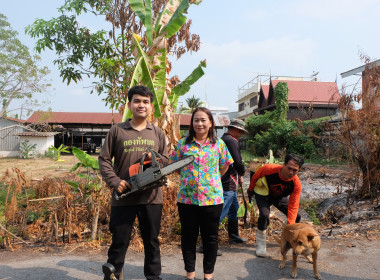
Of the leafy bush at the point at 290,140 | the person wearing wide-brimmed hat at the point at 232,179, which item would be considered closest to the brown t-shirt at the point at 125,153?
the person wearing wide-brimmed hat at the point at 232,179

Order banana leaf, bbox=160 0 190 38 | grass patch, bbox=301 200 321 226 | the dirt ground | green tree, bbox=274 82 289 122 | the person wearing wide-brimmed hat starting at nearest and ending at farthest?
the person wearing wide-brimmed hat → banana leaf, bbox=160 0 190 38 → grass patch, bbox=301 200 321 226 → the dirt ground → green tree, bbox=274 82 289 122

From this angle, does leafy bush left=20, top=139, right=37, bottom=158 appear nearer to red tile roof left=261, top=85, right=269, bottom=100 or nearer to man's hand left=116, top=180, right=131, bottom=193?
red tile roof left=261, top=85, right=269, bottom=100

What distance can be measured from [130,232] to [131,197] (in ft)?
1.12

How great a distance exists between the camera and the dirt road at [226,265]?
3447mm

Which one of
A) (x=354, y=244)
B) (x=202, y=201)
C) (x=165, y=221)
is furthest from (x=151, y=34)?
(x=354, y=244)

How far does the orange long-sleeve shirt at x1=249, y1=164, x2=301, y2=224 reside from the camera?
399 cm

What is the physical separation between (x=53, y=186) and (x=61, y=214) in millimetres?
2115

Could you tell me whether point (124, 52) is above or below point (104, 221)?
above

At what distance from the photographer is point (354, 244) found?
4445mm

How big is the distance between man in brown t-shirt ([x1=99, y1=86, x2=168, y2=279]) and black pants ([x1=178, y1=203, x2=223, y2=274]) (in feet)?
1.13

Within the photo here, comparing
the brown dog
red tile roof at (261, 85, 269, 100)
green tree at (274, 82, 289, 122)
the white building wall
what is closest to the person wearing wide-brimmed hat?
the brown dog

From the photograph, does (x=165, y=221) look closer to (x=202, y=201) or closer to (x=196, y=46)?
(x=202, y=201)

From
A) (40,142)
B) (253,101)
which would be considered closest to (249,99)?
(253,101)

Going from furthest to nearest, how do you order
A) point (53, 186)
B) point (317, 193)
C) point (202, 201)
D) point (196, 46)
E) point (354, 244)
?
1. point (317, 193)
2. point (196, 46)
3. point (53, 186)
4. point (354, 244)
5. point (202, 201)
